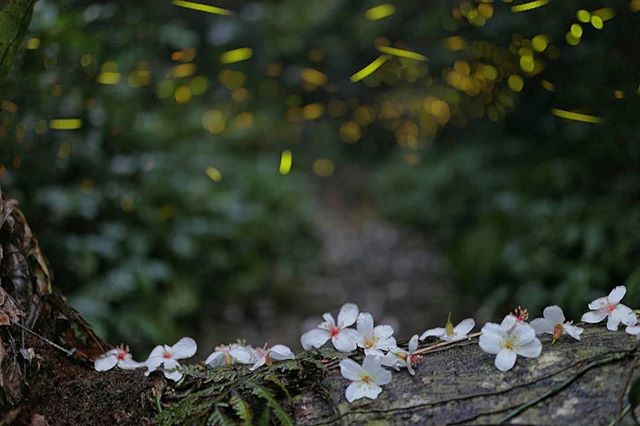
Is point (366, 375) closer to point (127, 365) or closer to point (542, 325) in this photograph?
point (542, 325)

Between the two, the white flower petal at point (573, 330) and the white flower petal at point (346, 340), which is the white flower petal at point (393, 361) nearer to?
the white flower petal at point (346, 340)

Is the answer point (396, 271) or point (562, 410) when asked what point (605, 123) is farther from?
point (562, 410)

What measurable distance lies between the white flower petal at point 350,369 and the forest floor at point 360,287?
2326 millimetres

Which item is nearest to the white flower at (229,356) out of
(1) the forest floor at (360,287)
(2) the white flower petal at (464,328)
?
(2) the white flower petal at (464,328)

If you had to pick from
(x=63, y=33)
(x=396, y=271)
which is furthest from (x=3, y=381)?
(x=396, y=271)

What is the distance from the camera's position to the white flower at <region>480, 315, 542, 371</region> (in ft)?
4.29

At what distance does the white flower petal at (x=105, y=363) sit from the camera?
1505mm

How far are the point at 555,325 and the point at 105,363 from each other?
3.46 ft

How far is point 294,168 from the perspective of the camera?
5.63m

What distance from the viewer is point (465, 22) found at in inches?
139

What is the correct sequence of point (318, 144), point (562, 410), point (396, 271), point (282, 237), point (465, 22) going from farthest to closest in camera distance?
point (318, 144) → point (396, 271) → point (282, 237) → point (465, 22) → point (562, 410)

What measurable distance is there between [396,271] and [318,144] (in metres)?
1.98

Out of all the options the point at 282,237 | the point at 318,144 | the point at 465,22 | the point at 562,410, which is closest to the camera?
the point at 562,410

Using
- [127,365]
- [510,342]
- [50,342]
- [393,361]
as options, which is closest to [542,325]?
[510,342]
